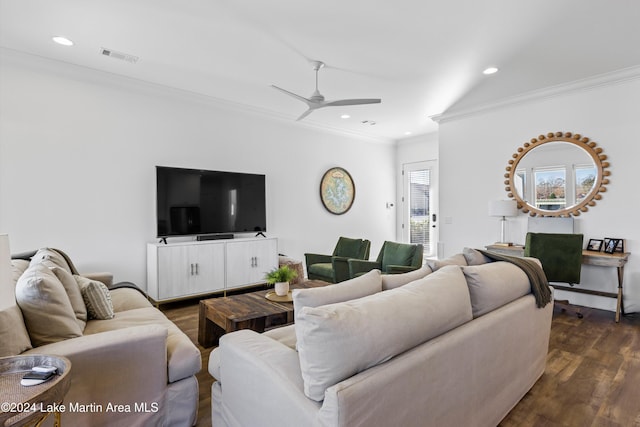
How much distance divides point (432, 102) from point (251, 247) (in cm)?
332

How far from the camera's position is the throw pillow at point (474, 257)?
228 centimetres

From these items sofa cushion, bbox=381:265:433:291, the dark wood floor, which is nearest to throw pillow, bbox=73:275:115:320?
the dark wood floor

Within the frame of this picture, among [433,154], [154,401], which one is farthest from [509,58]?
[154,401]

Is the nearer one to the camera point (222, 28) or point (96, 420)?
point (96, 420)

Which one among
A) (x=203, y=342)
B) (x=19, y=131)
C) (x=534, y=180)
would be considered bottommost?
(x=203, y=342)

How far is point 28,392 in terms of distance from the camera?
113 cm

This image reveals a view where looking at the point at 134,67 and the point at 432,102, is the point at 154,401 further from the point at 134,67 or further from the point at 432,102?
the point at 432,102

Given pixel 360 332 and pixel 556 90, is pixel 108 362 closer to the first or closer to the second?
pixel 360 332

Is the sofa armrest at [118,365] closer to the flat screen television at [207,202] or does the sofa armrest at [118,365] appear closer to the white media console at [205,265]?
the white media console at [205,265]

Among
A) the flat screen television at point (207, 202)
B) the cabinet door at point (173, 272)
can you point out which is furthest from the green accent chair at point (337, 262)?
the cabinet door at point (173, 272)

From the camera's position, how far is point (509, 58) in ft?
11.0

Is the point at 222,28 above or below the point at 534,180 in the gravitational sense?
above

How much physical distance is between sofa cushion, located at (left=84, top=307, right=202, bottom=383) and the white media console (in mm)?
1467

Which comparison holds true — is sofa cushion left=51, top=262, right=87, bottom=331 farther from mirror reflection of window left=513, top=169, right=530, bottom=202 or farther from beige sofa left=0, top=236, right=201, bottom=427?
mirror reflection of window left=513, top=169, right=530, bottom=202
